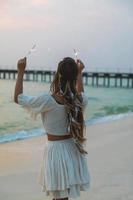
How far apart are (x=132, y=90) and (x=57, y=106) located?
61.0 m

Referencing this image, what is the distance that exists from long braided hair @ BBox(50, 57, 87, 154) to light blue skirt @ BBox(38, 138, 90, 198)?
7 cm

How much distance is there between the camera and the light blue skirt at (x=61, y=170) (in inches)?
137

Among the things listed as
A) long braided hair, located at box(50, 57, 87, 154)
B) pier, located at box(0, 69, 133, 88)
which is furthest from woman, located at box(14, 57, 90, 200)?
pier, located at box(0, 69, 133, 88)

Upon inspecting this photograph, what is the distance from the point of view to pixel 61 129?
352cm

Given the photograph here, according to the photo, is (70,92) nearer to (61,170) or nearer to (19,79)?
(19,79)

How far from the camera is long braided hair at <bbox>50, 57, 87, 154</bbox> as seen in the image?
11.5 feet

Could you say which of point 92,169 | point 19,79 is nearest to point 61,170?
point 19,79

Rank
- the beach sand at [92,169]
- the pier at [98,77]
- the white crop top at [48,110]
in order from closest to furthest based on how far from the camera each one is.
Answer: the white crop top at [48,110] < the beach sand at [92,169] < the pier at [98,77]

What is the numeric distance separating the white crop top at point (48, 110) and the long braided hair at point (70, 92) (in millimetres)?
41

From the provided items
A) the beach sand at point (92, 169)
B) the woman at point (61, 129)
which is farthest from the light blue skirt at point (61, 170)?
the beach sand at point (92, 169)

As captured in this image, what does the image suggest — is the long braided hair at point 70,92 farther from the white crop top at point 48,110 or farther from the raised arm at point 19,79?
the raised arm at point 19,79

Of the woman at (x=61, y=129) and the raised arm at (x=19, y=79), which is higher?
the raised arm at (x=19, y=79)

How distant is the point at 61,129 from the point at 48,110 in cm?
15

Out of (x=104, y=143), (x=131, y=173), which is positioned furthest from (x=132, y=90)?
(x=131, y=173)
